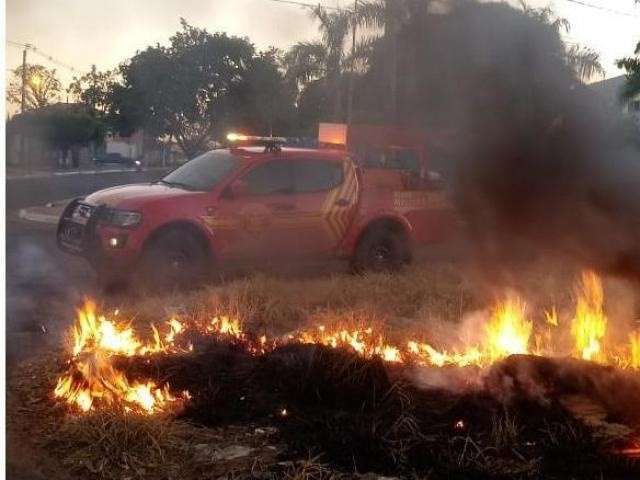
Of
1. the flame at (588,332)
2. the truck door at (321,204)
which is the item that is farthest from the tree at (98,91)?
the flame at (588,332)

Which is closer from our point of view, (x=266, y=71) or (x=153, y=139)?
(x=266, y=71)

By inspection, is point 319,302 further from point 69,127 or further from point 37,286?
point 69,127

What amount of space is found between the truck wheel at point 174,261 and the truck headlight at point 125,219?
27 cm

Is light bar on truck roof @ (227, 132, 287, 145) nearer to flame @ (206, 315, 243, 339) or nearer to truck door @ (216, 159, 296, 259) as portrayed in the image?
truck door @ (216, 159, 296, 259)

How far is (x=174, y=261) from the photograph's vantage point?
27.2 ft

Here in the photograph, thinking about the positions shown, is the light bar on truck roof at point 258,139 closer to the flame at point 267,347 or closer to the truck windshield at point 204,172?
the truck windshield at point 204,172

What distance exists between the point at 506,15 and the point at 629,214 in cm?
337

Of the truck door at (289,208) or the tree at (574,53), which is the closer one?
the truck door at (289,208)

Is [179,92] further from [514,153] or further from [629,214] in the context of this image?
[629,214]

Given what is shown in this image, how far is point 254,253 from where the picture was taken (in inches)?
340

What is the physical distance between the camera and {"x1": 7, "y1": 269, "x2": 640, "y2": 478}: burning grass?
390cm

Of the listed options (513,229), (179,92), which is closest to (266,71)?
(179,92)

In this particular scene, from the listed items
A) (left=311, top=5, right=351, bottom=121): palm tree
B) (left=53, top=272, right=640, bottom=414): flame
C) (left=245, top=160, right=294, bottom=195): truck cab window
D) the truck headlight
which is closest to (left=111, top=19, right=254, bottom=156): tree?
(left=311, top=5, right=351, bottom=121): palm tree

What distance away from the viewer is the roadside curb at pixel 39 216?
1517cm
